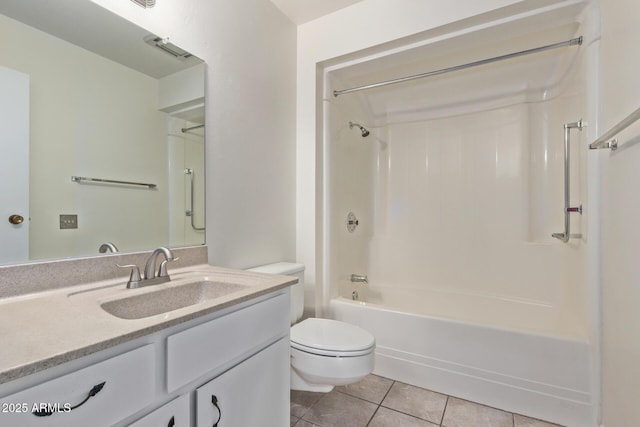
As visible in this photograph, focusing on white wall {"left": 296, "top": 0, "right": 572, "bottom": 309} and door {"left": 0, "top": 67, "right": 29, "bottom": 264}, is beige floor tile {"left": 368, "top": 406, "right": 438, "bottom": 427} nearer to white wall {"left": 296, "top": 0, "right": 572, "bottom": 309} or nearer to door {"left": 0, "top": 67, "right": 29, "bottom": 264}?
white wall {"left": 296, "top": 0, "right": 572, "bottom": 309}

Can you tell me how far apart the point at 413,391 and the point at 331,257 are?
3.19 ft

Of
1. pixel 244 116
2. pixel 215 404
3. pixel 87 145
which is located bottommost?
pixel 215 404

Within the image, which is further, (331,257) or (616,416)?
(331,257)

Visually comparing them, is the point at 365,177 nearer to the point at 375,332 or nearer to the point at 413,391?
the point at 375,332

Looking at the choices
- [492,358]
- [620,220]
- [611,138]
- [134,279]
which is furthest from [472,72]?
[134,279]

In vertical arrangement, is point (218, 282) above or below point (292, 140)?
below

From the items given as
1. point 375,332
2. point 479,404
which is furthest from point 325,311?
point 479,404

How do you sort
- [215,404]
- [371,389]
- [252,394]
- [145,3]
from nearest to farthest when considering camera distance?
[215,404], [252,394], [145,3], [371,389]

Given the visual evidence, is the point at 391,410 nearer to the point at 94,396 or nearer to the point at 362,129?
the point at 94,396

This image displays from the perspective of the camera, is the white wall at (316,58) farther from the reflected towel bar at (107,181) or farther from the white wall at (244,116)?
the reflected towel bar at (107,181)

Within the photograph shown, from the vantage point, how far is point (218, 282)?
1.20m

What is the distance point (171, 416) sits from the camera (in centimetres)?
73

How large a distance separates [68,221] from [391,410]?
5.68 ft

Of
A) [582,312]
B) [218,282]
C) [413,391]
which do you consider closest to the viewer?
[218,282]
